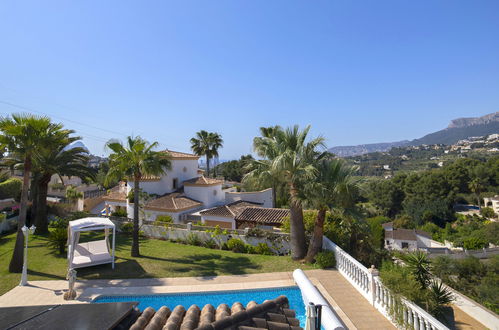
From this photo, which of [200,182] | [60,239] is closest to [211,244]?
[60,239]

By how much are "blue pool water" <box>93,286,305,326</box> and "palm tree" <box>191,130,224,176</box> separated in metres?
31.0

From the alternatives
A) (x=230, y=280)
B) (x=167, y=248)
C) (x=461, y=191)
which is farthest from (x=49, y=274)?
(x=461, y=191)

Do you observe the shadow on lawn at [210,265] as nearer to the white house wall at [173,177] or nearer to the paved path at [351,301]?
the paved path at [351,301]

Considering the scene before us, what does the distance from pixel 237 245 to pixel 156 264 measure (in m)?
4.85

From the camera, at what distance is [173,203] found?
24.7 m

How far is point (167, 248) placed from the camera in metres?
17.5

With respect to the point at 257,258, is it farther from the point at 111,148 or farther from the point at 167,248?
the point at 111,148

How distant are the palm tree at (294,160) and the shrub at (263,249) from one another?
2.31m

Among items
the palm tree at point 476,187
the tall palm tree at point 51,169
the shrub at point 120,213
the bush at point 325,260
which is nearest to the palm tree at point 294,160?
the bush at point 325,260

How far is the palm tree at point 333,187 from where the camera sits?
11.7m

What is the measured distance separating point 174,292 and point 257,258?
17.8ft

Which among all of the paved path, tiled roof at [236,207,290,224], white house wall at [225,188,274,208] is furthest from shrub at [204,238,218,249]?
white house wall at [225,188,274,208]

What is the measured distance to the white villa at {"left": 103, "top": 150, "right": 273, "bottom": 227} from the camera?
958 inches

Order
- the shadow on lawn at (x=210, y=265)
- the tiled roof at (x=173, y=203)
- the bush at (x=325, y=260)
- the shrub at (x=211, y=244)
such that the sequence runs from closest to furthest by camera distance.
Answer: the bush at (x=325, y=260)
the shadow on lawn at (x=210, y=265)
the shrub at (x=211, y=244)
the tiled roof at (x=173, y=203)
